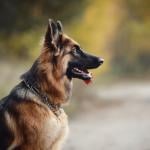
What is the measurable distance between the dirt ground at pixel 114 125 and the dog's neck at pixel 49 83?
4674 millimetres

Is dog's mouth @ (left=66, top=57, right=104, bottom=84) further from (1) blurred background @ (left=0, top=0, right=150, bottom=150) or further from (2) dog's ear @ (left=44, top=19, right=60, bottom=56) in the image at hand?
(1) blurred background @ (left=0, top=0, right=150, bottom=150)

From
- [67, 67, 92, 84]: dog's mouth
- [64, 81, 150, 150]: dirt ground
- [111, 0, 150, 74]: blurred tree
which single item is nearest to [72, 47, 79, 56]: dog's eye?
[67, 67, 92, 84]: dog's mouth

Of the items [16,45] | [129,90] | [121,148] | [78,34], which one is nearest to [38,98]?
[121,148]

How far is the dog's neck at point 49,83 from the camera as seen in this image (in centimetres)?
794

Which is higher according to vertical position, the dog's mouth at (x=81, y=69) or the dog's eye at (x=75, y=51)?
the dog's eye at (x=75, y=51)

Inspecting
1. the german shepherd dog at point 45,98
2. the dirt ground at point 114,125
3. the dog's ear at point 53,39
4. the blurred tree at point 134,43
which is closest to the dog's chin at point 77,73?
the german shepherd dog at point 45,98

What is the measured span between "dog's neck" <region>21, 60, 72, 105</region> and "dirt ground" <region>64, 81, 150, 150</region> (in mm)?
4674

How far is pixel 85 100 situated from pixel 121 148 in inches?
440

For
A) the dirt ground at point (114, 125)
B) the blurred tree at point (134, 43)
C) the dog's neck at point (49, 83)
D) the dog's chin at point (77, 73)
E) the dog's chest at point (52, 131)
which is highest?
the blurred tree at point (134, 43)

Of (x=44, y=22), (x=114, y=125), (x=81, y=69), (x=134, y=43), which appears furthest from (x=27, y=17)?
(x=134, y=43)

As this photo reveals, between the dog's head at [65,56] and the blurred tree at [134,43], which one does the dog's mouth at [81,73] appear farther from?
the blurred tree at [134,43]

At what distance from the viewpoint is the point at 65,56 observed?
7973 mm

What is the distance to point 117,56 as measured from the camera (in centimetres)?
4356

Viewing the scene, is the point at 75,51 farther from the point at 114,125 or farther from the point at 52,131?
the point at 114,125
